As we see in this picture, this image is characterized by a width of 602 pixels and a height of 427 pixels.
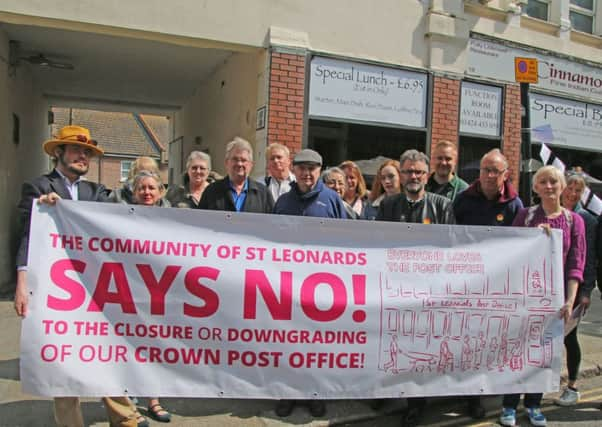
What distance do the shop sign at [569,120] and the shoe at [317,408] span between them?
23.3ft

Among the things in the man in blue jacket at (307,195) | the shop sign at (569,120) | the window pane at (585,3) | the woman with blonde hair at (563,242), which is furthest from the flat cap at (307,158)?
the window pane at (585,3)

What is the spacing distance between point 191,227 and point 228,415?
1.51 metres

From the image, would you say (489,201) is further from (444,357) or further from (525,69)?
(525,69)

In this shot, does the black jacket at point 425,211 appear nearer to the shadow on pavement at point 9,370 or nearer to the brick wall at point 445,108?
the shadow on pavement at point 9,370

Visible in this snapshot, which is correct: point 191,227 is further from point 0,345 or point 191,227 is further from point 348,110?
point 348,110

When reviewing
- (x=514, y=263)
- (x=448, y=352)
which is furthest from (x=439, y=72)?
(x=448, y=352)

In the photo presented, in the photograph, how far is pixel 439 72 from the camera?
26.6 feet

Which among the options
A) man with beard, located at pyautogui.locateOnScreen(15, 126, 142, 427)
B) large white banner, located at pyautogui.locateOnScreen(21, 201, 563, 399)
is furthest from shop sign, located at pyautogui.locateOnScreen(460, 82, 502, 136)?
man with beard, located at pyautogui.locateOnScreen(15, 126, 142, 427)

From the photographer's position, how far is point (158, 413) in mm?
3764

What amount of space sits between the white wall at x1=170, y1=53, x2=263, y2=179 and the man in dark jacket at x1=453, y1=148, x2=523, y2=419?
4169 mm

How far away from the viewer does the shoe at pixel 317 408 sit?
3.88m

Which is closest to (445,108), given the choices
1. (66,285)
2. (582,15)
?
(582,15)

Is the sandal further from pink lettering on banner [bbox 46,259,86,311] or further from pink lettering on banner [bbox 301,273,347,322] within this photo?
pink lettering on banner [bbox 301,273,347,322]

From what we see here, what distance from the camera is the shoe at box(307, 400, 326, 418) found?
3.88 m
